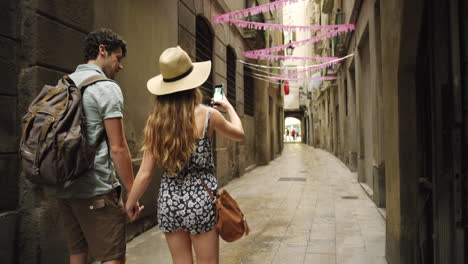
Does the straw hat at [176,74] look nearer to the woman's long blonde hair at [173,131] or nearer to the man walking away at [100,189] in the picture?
the woman's long blonde hair at [173,131]

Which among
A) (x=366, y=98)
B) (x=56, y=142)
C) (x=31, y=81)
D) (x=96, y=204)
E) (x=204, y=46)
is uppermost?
(x=204, y=46)

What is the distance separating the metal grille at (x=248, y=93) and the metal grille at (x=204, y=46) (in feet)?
15.8

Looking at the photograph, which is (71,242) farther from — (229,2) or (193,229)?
(229,2)

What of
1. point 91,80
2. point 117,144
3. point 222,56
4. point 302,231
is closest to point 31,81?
point 91,80

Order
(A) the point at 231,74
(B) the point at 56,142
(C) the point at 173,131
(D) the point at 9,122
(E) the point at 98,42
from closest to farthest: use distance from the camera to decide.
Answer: (B) the point at 56,142
(C) the point at 173,131
(E) the point at 98,42
(D) the point at 9,122
(A) the point at 231,74

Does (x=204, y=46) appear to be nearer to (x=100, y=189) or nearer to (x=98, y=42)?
(x=98, y=42)

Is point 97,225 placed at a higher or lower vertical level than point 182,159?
lower

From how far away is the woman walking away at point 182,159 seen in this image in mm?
2010

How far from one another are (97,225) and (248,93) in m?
12.6

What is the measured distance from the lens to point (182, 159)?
2.01 meters

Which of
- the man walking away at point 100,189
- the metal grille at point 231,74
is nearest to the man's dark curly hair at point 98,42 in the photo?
the man walking away at point 100,189

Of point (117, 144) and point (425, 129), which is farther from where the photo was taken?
point (425, 129)

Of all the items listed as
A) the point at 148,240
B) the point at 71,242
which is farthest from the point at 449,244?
the point at 148,240

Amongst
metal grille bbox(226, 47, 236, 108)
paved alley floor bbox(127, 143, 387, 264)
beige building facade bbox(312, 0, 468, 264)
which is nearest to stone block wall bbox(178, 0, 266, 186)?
metal grille bbox(226, 47, 236, 108)
